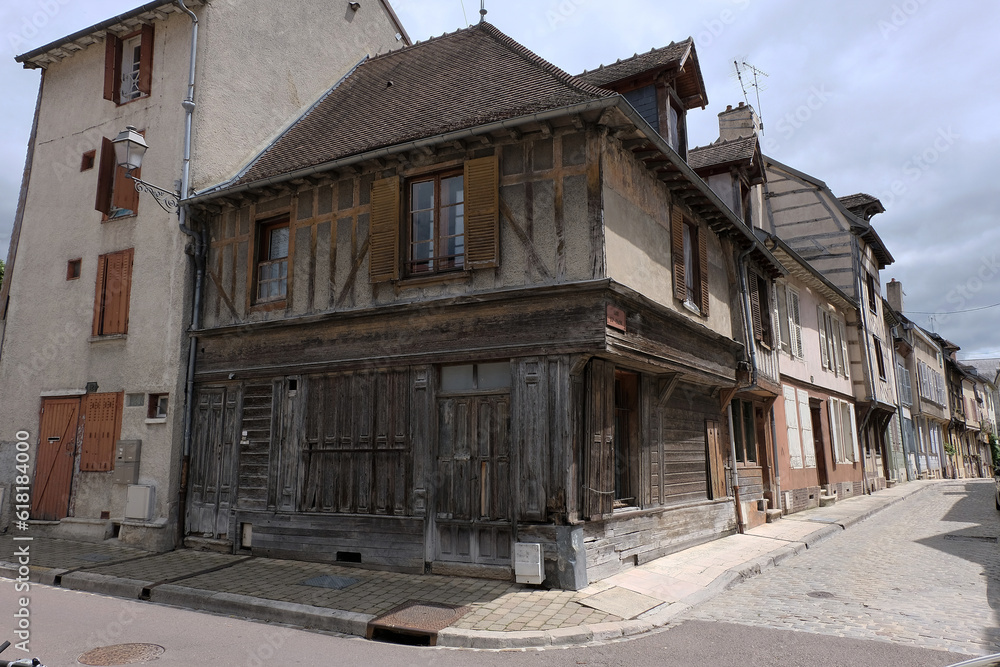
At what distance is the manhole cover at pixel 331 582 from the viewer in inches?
290

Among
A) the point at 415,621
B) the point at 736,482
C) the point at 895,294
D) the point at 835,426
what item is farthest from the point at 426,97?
the point at 895,294

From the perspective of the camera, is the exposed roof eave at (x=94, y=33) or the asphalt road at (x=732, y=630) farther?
the exposed roof eave at (x=94, y=33)

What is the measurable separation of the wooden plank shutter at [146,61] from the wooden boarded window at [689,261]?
9.31 m

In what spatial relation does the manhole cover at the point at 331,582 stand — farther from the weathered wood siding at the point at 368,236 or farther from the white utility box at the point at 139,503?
the white utility box at the point at 139,503

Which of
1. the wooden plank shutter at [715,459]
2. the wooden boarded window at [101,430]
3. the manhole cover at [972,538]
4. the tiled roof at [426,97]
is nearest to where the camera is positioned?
the tiled roof at [426,97]

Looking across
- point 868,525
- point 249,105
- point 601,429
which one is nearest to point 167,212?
point 249,105

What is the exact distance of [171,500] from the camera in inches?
392

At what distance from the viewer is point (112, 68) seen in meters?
12.0

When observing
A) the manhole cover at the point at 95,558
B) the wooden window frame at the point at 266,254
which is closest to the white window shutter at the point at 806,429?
the wooden window frame at the point at 266,254

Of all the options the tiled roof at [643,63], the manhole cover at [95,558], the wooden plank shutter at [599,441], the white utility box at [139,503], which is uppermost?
the tiled roof at [643,63]

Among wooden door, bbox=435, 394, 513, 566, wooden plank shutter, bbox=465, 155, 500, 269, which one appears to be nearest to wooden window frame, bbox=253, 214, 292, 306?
wooden plank shutter, bbox=465, 155, 500, 269

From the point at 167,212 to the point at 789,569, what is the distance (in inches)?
424

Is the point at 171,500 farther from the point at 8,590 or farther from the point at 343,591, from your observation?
the point at 343,591

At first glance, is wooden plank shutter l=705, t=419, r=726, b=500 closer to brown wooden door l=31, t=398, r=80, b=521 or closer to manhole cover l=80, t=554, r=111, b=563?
manhole cover l=80, t=554, r=111, b=563
